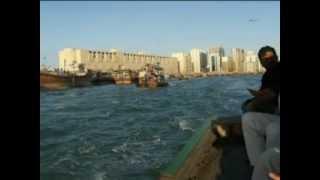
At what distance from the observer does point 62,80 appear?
40.2m

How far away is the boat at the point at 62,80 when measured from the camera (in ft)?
124

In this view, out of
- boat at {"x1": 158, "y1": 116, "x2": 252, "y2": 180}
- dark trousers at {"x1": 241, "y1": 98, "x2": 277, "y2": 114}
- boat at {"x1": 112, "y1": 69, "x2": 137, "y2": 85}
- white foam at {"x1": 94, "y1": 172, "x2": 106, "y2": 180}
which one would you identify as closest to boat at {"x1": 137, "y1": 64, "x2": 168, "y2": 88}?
boat at {"x1": 112, "y1": 69, "x2": 137, "y2": 85}

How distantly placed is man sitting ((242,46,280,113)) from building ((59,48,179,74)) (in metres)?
43.4

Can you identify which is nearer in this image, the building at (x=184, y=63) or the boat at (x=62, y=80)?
the boat at (x=62, y=80)

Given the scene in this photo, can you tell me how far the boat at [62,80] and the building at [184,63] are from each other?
16.2 meters

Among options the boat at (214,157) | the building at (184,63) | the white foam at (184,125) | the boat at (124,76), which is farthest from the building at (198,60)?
the boat at (214,157)

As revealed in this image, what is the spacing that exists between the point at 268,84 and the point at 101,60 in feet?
163

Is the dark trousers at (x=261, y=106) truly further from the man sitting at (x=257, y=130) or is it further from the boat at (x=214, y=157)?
the boat at (x=214, y=157)

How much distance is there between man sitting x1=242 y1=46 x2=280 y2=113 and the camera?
1.94m

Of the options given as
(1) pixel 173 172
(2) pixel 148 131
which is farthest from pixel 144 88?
(1) pixel 173 172

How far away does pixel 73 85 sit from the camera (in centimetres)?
4081

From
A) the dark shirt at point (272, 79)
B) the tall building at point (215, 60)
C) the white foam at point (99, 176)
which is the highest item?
the tall building at point (215, 60)
